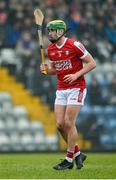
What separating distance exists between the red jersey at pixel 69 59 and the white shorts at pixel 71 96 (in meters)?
0.06

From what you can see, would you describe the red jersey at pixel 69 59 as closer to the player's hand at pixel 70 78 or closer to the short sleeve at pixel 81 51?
the short sleeve at pixel 81 51

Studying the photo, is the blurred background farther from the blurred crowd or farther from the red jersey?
the red jersey

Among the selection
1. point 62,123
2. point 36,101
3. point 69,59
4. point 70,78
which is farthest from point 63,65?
point 36,101

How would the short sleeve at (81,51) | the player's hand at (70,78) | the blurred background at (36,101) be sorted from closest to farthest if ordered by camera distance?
the player's hand at (70,78)
the short sleeve at (81,51)
the blurred background at (36,101)

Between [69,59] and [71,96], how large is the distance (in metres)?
0.54

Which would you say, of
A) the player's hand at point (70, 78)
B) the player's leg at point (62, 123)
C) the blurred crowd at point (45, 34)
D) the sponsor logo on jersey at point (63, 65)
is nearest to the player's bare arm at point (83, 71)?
the player's hand at point (70, 78)

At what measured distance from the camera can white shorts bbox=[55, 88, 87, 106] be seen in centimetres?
1071

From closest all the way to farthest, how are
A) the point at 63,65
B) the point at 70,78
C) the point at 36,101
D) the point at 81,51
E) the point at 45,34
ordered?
1. the point at 70,78
2. the point at 81,51
3. the point at 63,65
4. the point at 36,101
5. the point at 45,34

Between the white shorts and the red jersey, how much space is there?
2.4 inches

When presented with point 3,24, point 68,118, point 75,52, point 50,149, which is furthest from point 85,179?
point 3,24

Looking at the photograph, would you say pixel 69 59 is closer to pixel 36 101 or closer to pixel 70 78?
pixel 70 78

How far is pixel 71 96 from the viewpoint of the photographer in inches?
423

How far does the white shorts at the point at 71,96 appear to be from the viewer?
35.1ft

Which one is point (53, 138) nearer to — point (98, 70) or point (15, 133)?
point (15, 133)
